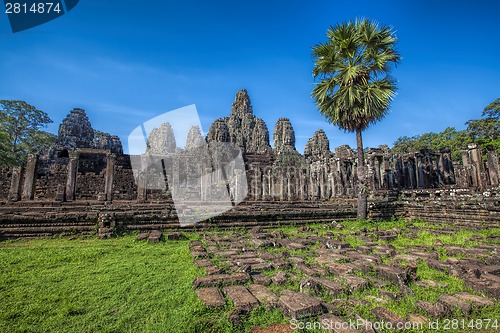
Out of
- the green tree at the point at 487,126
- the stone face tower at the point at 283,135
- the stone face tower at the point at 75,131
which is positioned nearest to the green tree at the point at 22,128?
the stone face tower at the point at 75,131

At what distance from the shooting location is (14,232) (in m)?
5.95

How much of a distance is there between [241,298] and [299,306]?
1.86 ft

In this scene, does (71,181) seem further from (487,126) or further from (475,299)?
(487,126)

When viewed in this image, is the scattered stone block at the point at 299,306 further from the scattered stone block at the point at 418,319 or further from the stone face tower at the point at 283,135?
the stone face tower at the point at 283,135

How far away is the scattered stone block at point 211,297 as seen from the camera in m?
2.46

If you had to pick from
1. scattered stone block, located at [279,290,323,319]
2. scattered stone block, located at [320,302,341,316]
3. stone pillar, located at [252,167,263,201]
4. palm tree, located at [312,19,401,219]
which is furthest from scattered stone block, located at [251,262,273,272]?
stone pillar, located at [252,167,263,201]

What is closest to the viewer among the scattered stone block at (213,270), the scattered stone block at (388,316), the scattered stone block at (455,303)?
the scattered stone block at (388,316)

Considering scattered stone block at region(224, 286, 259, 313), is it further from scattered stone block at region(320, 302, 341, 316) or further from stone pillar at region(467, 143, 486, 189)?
stone pillar at region(467, 143, 486, 189)

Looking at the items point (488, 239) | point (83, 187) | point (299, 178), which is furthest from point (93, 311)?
point (83, 187)

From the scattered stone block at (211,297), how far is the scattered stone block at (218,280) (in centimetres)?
18

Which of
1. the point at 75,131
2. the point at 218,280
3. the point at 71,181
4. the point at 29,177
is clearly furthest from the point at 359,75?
the point at 75,131

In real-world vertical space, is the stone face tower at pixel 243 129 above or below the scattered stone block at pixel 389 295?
above

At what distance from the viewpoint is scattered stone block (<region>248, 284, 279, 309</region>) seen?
2.48m

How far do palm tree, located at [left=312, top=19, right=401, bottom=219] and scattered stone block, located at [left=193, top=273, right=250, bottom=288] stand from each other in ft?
26.2
